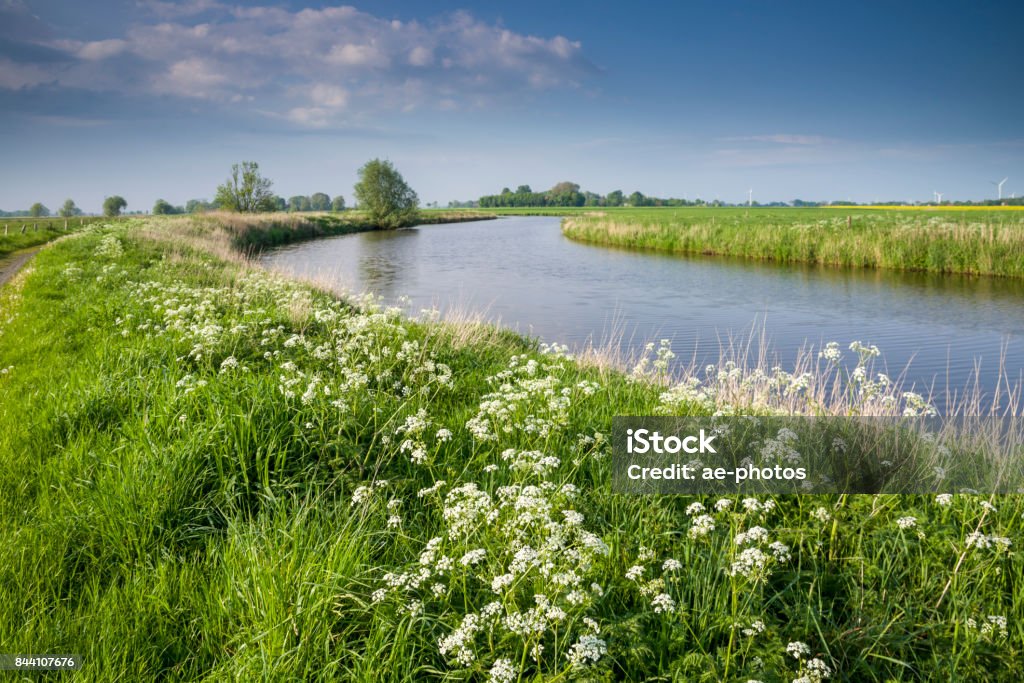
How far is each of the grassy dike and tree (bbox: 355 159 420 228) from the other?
82.0 meters

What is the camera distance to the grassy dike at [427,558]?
2928 mm

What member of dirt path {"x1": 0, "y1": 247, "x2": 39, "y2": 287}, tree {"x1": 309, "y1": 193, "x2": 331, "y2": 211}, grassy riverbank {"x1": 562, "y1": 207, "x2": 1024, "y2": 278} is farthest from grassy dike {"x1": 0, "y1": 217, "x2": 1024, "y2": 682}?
tree {"x1": 309, "y1": 193, "x2": 331, "y2": 211}

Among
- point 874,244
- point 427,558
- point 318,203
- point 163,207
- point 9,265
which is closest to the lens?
point 427,558

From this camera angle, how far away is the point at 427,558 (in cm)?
310

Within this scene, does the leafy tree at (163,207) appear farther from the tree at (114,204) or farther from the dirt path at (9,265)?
the dirt path at (9,265)

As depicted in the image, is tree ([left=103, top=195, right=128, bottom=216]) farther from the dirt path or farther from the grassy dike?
the grassy dike

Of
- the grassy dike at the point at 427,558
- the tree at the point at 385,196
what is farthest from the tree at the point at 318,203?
the grassy dike at the point at 427,558

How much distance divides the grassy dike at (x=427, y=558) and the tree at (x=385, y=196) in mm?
81988

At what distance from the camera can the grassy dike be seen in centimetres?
293

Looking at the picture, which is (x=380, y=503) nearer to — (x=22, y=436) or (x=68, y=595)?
(x=68, y=595)

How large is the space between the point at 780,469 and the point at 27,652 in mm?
4675

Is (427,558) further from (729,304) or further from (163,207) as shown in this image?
(163,207)

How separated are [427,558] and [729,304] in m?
21.0

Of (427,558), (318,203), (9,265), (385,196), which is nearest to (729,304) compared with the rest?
(427,558)
